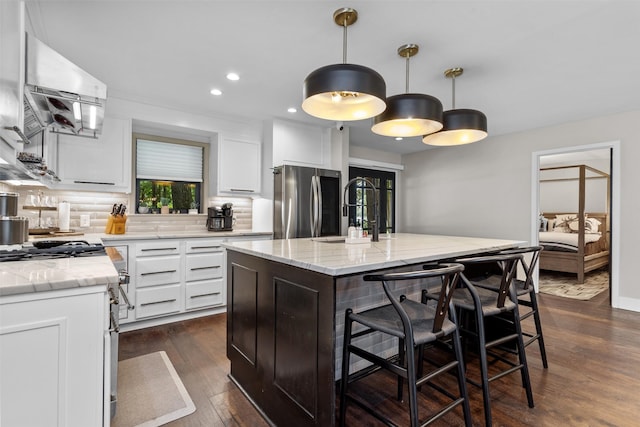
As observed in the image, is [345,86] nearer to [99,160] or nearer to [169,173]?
[99,160]

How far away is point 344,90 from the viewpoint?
1705 mm

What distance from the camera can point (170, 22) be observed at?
7.06 feet

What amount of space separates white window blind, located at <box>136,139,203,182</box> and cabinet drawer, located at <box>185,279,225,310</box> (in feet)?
4.88

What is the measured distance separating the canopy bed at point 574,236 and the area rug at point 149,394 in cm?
621

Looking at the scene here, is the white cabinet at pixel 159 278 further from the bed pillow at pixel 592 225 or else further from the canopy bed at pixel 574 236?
the bed pillow at pixel 592 225

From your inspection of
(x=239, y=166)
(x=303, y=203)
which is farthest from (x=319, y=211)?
(x=239, y=166)

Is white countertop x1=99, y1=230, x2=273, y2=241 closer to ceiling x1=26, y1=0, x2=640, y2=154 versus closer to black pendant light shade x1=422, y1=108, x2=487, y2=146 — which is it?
ceiling x1=26, y1=0, x2=640, y2=154

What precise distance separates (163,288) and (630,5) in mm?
4326

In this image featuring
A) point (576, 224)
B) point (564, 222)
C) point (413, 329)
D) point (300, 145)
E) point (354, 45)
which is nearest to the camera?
point (413, 329)

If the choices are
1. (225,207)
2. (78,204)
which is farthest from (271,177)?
(78,204)

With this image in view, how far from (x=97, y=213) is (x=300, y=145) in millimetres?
2577

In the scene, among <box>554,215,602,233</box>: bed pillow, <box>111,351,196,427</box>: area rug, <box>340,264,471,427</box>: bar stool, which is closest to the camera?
<box>340,264,471,427</box>: bar stool

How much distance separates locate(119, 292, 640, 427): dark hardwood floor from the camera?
177 centimetres

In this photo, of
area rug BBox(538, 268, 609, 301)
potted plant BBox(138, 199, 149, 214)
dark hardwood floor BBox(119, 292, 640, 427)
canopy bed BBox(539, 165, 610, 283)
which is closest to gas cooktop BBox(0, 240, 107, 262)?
dark hardwood floor BBox(119, 292, 640, 427)
